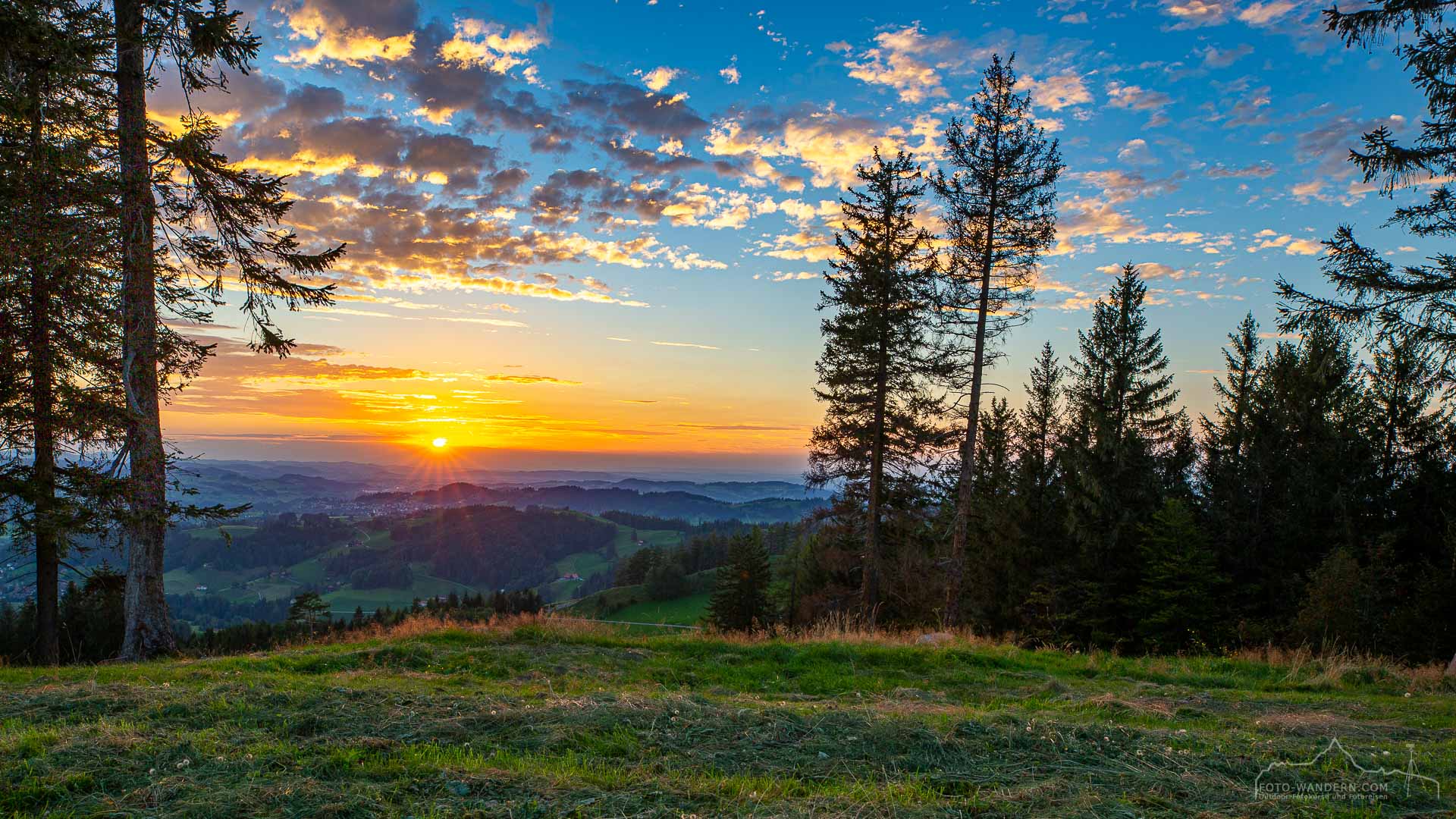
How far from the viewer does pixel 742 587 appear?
41812 millimetres

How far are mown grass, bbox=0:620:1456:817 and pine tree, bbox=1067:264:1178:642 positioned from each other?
17055 millimetres

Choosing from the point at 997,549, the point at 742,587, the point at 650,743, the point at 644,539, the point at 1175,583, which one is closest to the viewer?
the point at 650,743

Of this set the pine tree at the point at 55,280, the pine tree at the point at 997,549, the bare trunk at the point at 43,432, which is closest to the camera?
the pine tree at the point at 55,280

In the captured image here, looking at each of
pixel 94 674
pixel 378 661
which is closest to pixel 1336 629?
pixel 378 661

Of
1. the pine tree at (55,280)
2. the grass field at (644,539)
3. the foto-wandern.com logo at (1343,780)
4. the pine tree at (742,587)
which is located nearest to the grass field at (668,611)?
the pine tree at (742,587)

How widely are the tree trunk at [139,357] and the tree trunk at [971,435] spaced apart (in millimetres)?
16787

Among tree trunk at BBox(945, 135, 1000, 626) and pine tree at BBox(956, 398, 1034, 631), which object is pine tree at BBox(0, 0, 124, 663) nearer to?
tree trunk at BBox(945, 135, 1000, 626)

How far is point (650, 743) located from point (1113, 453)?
25.8 meters

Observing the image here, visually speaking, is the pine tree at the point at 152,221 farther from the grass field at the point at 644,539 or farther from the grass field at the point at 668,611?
the grass field at the point at 644,539

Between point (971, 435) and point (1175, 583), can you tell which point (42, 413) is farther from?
point (1175, 583)

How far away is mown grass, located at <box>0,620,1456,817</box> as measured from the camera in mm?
3689

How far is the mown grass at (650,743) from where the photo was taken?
12.1ft

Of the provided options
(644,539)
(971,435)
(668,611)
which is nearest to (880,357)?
(971,435)

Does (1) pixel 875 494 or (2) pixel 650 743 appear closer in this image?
(2) pixel 650 743
